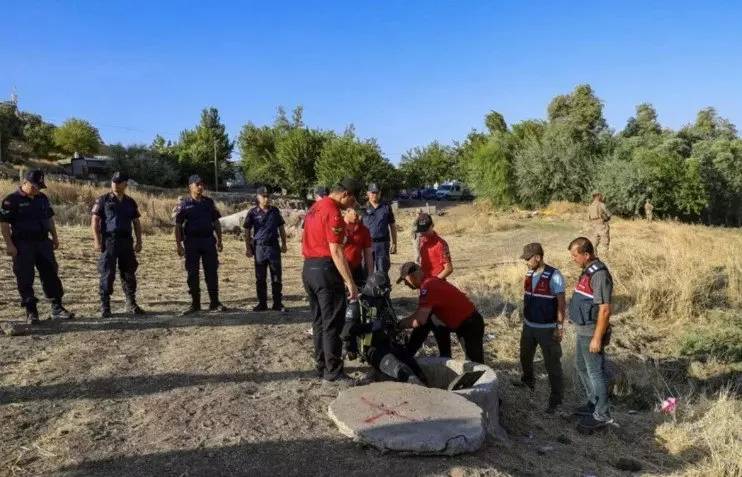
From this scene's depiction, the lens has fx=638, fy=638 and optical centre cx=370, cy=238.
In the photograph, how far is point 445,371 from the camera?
20.0 ft

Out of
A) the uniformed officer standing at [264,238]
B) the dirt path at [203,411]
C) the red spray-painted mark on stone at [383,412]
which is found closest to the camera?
the dirt path at [203,411]

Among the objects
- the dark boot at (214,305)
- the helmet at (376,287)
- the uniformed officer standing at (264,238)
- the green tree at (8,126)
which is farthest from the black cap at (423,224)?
the green tree at (8,126)

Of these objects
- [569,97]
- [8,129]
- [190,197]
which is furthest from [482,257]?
[8,129]

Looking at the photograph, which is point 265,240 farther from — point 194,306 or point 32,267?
point 32,267

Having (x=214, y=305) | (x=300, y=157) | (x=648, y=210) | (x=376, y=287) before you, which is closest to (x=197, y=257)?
(x=214, y=305)

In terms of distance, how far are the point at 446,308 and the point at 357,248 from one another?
1.42 m

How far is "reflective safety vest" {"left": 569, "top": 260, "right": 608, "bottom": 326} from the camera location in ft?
18.3

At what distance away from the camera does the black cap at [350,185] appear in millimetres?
5621

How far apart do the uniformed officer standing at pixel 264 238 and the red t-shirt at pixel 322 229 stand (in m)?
2.92

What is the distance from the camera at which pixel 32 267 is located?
24.0 ft

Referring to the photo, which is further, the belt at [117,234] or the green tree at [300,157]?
the green tree at [300,157]

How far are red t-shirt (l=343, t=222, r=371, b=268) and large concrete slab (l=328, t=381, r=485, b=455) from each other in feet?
6.87

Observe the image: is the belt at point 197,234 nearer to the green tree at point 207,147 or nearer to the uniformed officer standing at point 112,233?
the uniformed officer standing at point 112,233

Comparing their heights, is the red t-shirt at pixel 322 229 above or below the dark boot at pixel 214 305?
above
